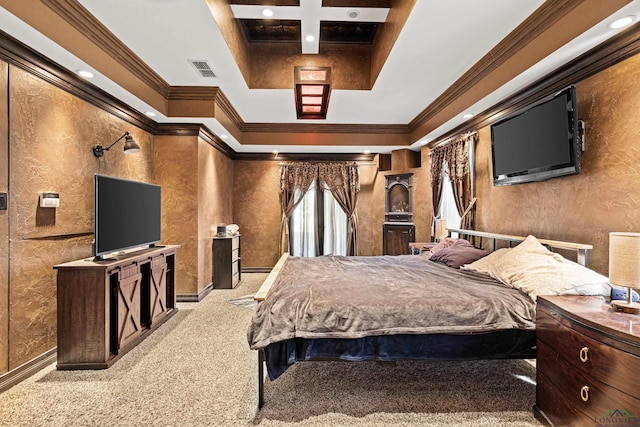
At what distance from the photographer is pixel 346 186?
671 centimetres

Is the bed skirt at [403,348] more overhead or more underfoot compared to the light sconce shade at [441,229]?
more underfoot

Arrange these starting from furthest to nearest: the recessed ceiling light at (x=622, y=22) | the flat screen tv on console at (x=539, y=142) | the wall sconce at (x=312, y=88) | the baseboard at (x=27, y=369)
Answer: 1. the wall sconce at (x=312, y=88)
2. the flat screen tv on console at (x=539, y=142)
3. the baseboard at (x=27, y=369)
4. the recessed ceiling light at (x=622, y=22)

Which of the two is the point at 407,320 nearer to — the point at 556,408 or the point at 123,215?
the point at 556,408

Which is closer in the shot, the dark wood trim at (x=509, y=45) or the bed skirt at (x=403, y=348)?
the bed skirt at (x=403, y=348)

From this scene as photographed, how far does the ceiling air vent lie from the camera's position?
10.6ft

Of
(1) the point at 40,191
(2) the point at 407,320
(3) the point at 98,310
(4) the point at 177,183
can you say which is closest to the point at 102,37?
(1) the point at 40,191

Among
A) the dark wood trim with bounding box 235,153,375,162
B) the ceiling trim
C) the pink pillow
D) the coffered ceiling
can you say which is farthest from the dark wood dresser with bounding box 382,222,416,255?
the pink pillow

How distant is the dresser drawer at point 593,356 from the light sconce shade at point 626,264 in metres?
0.30

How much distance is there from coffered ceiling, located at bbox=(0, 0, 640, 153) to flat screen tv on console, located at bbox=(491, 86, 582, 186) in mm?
332

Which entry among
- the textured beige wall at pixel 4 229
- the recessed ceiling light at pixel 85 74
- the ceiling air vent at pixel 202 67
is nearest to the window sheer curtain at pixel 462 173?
the ceiling air vent at pixel 202 67

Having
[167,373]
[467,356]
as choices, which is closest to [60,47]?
[167,373]

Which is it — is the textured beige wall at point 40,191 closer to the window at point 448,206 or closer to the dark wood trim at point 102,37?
the dark wood trim at point 102,37

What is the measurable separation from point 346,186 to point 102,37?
4816 mm

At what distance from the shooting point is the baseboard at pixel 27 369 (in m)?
2.24
